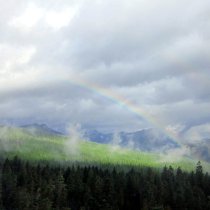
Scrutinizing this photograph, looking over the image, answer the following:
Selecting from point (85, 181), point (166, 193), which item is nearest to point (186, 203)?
point (166, 193)

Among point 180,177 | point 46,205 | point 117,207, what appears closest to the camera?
point 46,205

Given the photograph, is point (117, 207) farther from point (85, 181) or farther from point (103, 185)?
point (85, 181)

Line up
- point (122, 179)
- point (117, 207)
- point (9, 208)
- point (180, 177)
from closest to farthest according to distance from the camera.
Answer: point (9, 208) → point (117, 207) → point (122, 179) → point (180, 177)

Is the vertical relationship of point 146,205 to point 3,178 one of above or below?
below

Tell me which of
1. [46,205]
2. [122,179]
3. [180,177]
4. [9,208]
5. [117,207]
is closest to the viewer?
[46,205]

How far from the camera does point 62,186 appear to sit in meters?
140

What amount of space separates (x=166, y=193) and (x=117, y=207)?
1808cm

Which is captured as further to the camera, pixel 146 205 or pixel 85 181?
pixel 85 181

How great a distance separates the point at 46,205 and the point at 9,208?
1520 cm

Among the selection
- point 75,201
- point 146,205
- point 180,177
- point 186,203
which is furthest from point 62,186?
point 180,177

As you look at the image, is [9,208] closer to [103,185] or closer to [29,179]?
[29,179]

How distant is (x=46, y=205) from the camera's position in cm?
12262

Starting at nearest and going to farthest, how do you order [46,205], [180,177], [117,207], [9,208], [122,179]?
[46,205] → [9,208] → [117,207] → [122,179] → [180,177]

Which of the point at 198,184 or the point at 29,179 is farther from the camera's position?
the point at 198,184
